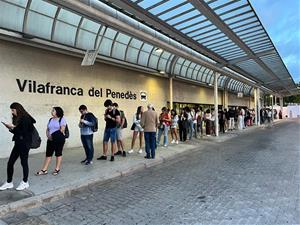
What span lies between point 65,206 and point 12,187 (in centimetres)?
140

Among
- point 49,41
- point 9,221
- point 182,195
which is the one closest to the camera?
point 9,221

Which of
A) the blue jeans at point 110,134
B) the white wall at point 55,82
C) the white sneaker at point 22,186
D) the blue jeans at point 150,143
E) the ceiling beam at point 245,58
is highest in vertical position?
the ceiling beam at point 245,58

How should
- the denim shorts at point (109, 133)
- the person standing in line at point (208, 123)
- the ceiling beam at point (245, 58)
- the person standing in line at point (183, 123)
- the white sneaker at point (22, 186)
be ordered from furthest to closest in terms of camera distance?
the person standing in line at point (208, 123), the ceiling beam at point (245, 58), the person standing in line at point (183, 123), the denim shorts at point (109, 133), the white sneaker at point (22, 186)

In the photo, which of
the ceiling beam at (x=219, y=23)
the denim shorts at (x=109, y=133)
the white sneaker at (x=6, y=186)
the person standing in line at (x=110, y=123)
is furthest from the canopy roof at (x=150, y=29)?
the white sneaker at (x=6, y=186)

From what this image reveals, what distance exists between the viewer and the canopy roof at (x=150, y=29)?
7867mm

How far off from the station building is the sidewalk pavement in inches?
78.4

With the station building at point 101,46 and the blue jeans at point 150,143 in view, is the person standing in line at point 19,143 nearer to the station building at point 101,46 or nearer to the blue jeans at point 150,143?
the station building at point 101,46

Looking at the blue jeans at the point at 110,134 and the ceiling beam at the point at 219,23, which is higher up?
the ceiling beam at the point at 219,23

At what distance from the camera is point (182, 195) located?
5223 mm

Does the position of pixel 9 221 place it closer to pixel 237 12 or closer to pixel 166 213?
pixel 166 213

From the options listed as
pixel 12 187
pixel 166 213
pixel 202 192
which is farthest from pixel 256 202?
pixel 12 187

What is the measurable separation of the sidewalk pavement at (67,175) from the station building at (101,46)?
199 cm

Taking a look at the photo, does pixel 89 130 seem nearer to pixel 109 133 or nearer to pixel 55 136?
pixel 109 133

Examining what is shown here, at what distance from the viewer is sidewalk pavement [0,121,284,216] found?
4.84 meters
